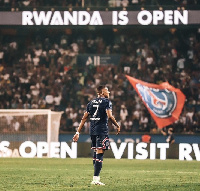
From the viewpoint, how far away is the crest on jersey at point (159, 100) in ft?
78.5

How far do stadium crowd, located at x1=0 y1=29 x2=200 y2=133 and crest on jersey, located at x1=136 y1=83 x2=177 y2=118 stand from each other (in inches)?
67.6

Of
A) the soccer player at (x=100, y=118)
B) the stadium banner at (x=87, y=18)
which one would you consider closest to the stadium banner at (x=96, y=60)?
the stadium banner at (x=87, y=18)

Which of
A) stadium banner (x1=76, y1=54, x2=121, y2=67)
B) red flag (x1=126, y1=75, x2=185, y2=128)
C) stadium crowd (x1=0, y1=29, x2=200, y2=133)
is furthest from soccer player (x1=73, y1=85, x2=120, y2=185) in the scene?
stadium banner (x1=76, y1=54, x2=121, y2=67)

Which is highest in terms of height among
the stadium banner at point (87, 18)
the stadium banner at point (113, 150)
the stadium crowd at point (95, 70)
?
the stadium banner at point (87, 18)

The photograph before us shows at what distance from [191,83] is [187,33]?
320 centimetres

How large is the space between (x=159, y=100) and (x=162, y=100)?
149 millimetres

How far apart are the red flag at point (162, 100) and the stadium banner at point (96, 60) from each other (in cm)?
546

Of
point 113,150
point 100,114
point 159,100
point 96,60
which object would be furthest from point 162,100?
point 100,114

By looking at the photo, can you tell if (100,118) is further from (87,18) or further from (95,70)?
(95,70)

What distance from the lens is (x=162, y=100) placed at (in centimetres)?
2430

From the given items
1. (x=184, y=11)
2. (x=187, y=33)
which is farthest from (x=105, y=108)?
(x=187, y=33)

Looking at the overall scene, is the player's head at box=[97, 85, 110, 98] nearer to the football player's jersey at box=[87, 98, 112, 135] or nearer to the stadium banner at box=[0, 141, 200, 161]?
the football player's jersey at box=[87, 98, 112, 135]

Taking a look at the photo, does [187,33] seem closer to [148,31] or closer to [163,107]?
[148,31]

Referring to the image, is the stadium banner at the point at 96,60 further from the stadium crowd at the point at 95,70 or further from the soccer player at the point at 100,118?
the soccer player at the point at 100,118
